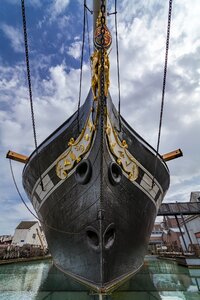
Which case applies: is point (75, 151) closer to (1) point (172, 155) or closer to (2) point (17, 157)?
(2) point (17, 157)

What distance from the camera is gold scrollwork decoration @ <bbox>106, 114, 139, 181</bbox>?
3.69 m

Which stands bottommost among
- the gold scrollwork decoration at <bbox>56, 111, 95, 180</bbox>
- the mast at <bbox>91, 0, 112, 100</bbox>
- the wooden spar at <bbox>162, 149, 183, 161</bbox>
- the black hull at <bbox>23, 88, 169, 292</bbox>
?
the black hull at <bbox>23, 88, 169, 292</bbox>

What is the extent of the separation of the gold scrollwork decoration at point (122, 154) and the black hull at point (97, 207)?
0.32 feet

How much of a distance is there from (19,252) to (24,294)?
1287cm

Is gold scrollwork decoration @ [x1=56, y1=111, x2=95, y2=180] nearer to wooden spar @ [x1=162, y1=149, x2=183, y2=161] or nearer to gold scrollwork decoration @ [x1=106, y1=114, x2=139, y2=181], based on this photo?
gold scrollwork decoration @ [x1=106, y1=114, x2=139, y2=181]

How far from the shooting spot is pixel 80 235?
3.43 meters

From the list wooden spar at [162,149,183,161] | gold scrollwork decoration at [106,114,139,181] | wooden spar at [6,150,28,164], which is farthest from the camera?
wooden spar at [162,149,183,161]

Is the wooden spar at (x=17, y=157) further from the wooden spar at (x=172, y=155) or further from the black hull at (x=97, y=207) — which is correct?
the wooden spar at (x=172, y=155)

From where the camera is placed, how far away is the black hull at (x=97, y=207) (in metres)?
3.17

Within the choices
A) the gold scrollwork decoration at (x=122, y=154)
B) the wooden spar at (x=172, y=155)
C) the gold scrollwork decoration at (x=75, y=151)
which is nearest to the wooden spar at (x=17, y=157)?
the gold scrollwork decoration at (x=75, y=151)

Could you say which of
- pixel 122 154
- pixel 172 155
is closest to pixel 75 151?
pixel 122 154

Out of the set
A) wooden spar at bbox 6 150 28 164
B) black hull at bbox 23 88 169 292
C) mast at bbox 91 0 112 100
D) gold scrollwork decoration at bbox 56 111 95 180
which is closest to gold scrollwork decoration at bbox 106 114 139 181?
black hull at bbox 23 88 169 292

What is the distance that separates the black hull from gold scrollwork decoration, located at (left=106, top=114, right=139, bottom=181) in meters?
0.10

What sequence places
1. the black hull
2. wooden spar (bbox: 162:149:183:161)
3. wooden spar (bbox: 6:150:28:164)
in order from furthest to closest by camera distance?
wooden spar (bbox: 162:149:183:161)
wooden spar (bbox: 6:150:28:164)
the black hull
